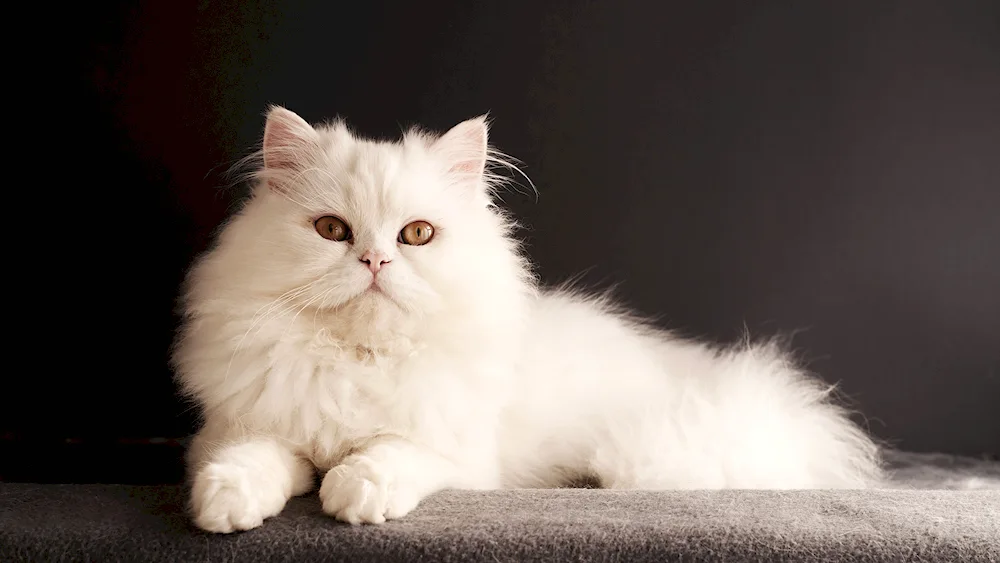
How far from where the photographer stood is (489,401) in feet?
4.64

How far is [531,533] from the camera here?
3.42 ft

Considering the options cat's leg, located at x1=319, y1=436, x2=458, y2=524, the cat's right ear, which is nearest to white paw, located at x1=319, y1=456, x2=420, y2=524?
cat's leg, located at x1=319, y1=436, x2=458, y2=524

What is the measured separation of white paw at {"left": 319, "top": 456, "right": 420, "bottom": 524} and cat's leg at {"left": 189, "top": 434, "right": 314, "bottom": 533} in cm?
8

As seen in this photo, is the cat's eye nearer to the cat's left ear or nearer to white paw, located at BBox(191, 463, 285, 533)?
the cat's left ear

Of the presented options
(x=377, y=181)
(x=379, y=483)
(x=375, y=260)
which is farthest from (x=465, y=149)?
(x=379, y=483)

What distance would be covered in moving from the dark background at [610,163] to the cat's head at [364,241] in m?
0.65

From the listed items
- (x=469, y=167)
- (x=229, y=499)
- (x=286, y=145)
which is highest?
(x=469, y=167)

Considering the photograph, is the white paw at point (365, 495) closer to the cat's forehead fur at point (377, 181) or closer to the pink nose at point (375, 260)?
the pink nose at point (375, 260)

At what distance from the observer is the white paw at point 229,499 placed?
1020 mm

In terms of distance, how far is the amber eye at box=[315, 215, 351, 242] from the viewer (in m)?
1.34

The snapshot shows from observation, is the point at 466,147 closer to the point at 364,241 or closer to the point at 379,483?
the point at 364,241

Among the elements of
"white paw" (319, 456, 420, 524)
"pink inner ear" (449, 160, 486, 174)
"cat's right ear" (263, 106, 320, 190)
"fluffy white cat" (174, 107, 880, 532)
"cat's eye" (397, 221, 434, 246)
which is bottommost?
"white paw" (319, 456, 420, 524)

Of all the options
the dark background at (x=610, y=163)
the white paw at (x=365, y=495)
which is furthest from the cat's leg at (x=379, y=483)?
the dark background at (x=610, y=163)

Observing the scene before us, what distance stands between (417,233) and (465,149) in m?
0.26
